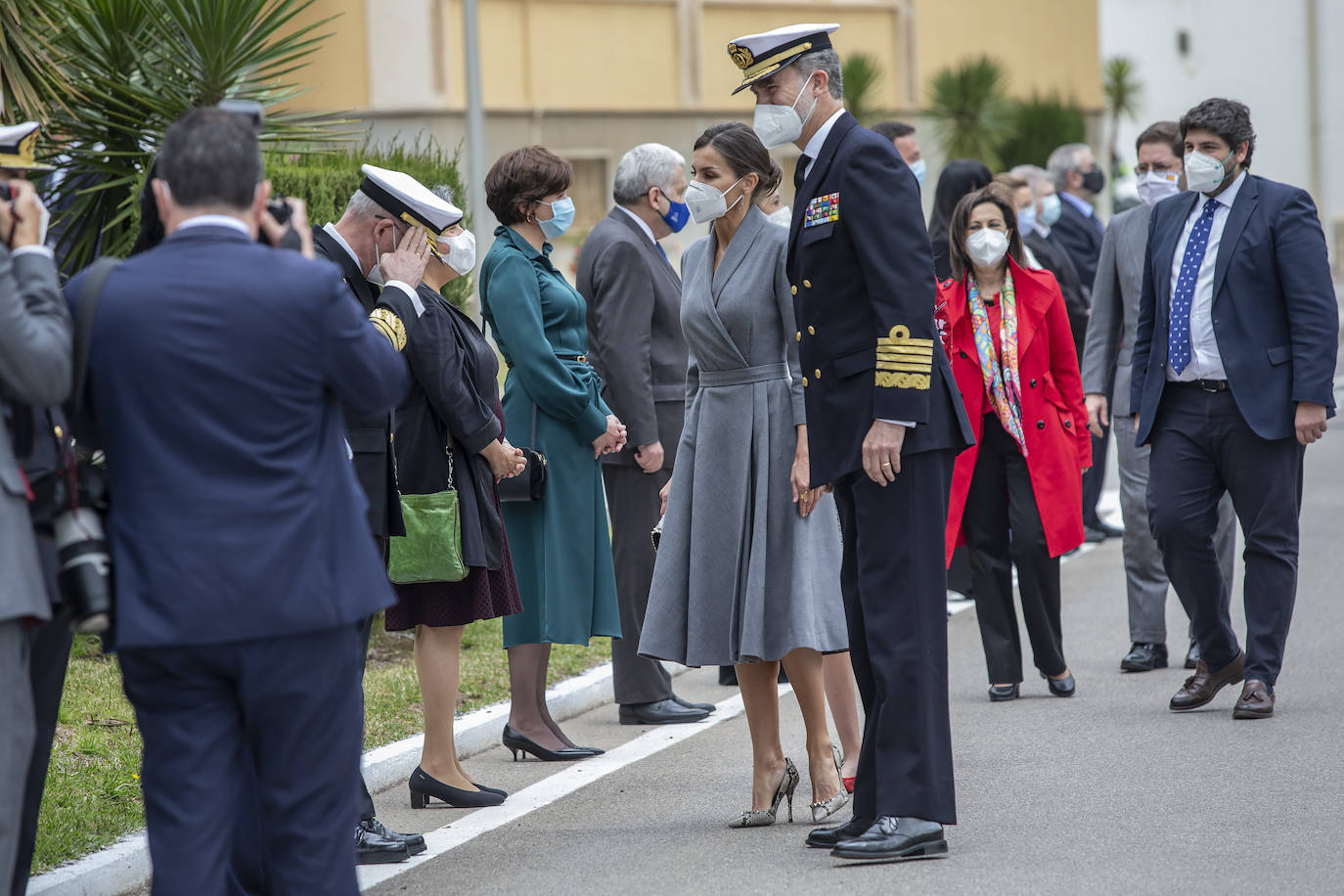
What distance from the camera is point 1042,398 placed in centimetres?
766

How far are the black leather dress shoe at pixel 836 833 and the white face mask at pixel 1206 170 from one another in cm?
317

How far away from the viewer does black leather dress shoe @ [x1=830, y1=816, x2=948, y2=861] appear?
4996 millimetres

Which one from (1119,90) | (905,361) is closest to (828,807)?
(905,361)

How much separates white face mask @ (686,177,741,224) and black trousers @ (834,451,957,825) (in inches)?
41.7

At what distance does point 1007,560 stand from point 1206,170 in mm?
1825

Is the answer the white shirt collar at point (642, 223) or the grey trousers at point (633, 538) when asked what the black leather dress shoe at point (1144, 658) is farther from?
the white shirt collar at point (642, 223)

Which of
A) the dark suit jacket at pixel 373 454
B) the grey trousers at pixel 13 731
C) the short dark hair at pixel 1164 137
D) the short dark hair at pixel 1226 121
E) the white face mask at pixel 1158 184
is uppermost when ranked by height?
the short dark hair at pixel 1164 137

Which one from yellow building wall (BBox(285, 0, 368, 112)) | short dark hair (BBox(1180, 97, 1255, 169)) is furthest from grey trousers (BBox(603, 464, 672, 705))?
yellow building wall (BBox(285, 0, 368, 112))

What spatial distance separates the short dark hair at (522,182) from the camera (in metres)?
6.78

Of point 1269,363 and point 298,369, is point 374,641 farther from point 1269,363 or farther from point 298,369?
point 298,369

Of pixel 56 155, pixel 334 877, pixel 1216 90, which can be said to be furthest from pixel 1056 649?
pixel 1216 90

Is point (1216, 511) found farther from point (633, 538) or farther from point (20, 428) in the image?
point (20, 428)

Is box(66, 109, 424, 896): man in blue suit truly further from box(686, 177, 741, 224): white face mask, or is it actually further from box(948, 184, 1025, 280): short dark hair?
box(948, 184, 1025, 280): short dark hair

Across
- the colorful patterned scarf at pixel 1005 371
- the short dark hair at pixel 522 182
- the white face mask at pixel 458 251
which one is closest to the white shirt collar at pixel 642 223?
the short dark hair at pixel 522 182
